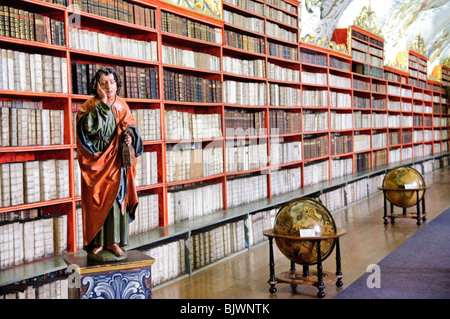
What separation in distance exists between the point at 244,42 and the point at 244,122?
1272 millimetres

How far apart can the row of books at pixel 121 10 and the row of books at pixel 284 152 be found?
3655 mm

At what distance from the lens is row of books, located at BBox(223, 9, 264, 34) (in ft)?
27.8

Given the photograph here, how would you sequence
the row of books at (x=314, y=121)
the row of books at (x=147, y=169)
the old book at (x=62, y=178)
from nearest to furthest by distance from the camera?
the old book at (x=62, y=178)
the row of books at (x=147, y=169)
the row of books at (x=314, y=121)

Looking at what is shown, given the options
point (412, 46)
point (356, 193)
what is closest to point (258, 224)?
point (356, 193)

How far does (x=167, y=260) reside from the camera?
6.56 m

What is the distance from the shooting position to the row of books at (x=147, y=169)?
664 centimetres

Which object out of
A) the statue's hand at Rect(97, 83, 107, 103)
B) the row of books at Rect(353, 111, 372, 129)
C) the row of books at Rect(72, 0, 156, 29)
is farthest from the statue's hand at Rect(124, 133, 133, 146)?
the row of books at Rect(353, 111, 372, 129)

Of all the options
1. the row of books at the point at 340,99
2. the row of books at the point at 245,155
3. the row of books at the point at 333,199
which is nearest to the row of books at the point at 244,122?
the row of books at the point at 245,155

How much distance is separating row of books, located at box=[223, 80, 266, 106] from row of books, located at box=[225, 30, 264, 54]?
1.84ft

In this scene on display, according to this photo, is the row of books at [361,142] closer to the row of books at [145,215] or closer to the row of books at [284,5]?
the row of books at [284,5]

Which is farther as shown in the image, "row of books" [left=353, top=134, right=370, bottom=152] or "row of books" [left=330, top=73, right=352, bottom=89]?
"row of books" [left=353, top=134, right=370, bottom=152]

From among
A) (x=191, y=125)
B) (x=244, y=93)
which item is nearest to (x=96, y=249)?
(x=191, y=125)

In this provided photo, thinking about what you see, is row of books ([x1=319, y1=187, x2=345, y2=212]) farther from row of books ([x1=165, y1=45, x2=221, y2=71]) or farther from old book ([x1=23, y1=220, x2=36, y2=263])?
old book ([x1=23, y1=220, x2=36, y2=263])

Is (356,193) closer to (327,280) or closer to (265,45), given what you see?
(265,45)
